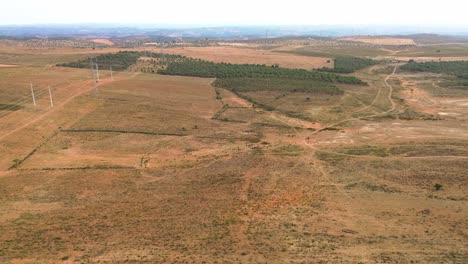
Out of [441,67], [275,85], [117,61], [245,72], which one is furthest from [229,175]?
[441,67]

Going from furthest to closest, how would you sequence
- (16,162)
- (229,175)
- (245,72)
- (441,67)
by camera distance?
(441,67) → (245,72) → (16,162) → (229,175)

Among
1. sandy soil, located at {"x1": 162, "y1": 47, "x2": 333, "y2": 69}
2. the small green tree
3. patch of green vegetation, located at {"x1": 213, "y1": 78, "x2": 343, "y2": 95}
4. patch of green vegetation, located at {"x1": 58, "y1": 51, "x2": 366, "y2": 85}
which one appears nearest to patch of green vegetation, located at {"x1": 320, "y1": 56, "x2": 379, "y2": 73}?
sandy soil, located at {"x1": 162, "y1": 47, "x2": 333, "y2": 69}

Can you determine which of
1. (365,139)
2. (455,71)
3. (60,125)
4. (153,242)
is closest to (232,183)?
(153,242)

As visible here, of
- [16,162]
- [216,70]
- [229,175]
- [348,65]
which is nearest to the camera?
[229,175]

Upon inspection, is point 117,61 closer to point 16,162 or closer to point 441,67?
point 16,162

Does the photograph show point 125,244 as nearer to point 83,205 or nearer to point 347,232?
point 83,205

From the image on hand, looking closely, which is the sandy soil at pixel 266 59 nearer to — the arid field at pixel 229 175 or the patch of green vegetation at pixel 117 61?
the patch of green vegetation at pixel 117 61

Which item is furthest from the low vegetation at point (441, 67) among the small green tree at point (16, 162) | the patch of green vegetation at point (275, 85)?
the small green tree at point (16, 162)
